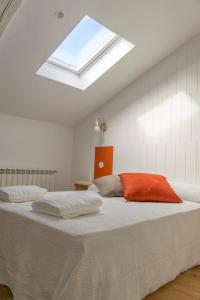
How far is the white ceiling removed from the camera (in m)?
2.30

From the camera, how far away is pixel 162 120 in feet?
10.2

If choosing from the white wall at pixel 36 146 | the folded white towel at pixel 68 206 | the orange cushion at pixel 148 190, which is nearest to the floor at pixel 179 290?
the folded white towel at pixel 68 206

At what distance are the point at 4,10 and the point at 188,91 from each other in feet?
7.06

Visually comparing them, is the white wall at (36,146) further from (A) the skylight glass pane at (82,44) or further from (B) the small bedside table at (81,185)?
(A) the skylight glass pane at (82,44)

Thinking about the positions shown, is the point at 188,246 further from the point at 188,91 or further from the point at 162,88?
the point at 162,88

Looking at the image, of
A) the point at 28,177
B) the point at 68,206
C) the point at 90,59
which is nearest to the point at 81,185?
the point at 28,177

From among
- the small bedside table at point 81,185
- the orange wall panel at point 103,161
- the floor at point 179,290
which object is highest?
the orange wall panel at point 103,161

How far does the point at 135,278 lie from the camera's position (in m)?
1.34

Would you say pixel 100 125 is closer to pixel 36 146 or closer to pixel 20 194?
pixel 36 146

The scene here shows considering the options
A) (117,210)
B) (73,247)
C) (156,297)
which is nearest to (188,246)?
(156,297)

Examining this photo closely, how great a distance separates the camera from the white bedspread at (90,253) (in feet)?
3.69

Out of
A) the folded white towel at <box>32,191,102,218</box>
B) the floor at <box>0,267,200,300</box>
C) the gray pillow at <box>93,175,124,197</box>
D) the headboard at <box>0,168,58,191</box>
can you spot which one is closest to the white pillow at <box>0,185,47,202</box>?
the folded white towel at <box>32,191,102,218</box>

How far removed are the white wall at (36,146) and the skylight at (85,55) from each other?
915 millimetres

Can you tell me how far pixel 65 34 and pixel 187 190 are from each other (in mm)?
2105
